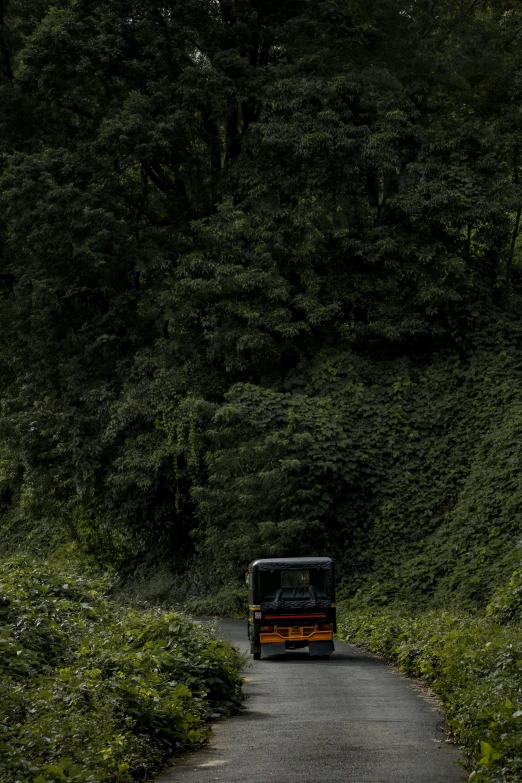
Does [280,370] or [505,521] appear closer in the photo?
[505,521]

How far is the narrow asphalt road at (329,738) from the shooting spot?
323 inches

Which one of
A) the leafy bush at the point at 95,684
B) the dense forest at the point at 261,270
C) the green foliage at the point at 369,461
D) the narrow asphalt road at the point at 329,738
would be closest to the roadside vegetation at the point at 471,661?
the narrow asphalt road at the point at 329,738

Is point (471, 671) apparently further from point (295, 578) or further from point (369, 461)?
point (369, 461)

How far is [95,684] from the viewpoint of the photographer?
9.48 m

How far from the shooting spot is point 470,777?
24.7 ft

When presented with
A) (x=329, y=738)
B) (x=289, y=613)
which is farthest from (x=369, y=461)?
(x=329, y=738)

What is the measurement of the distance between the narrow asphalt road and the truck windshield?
3807 mm

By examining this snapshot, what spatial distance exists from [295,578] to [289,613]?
78 cm

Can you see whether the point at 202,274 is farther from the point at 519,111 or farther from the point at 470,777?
Result: the point at 470,777

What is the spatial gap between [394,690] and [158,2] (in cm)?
2398

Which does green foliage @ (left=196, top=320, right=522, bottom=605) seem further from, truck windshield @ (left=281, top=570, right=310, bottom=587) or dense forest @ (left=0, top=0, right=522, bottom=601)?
truck windshield @ (left=281, top=570, right=310, bottom=587)

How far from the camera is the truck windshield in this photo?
1912 centimetres

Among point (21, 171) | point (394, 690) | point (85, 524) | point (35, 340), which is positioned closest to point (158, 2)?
point (21, 171)

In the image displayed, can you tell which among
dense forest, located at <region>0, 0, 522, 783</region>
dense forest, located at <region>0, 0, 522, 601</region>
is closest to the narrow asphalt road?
dense forest, located at <region>0, 0, 522, 783</region>
